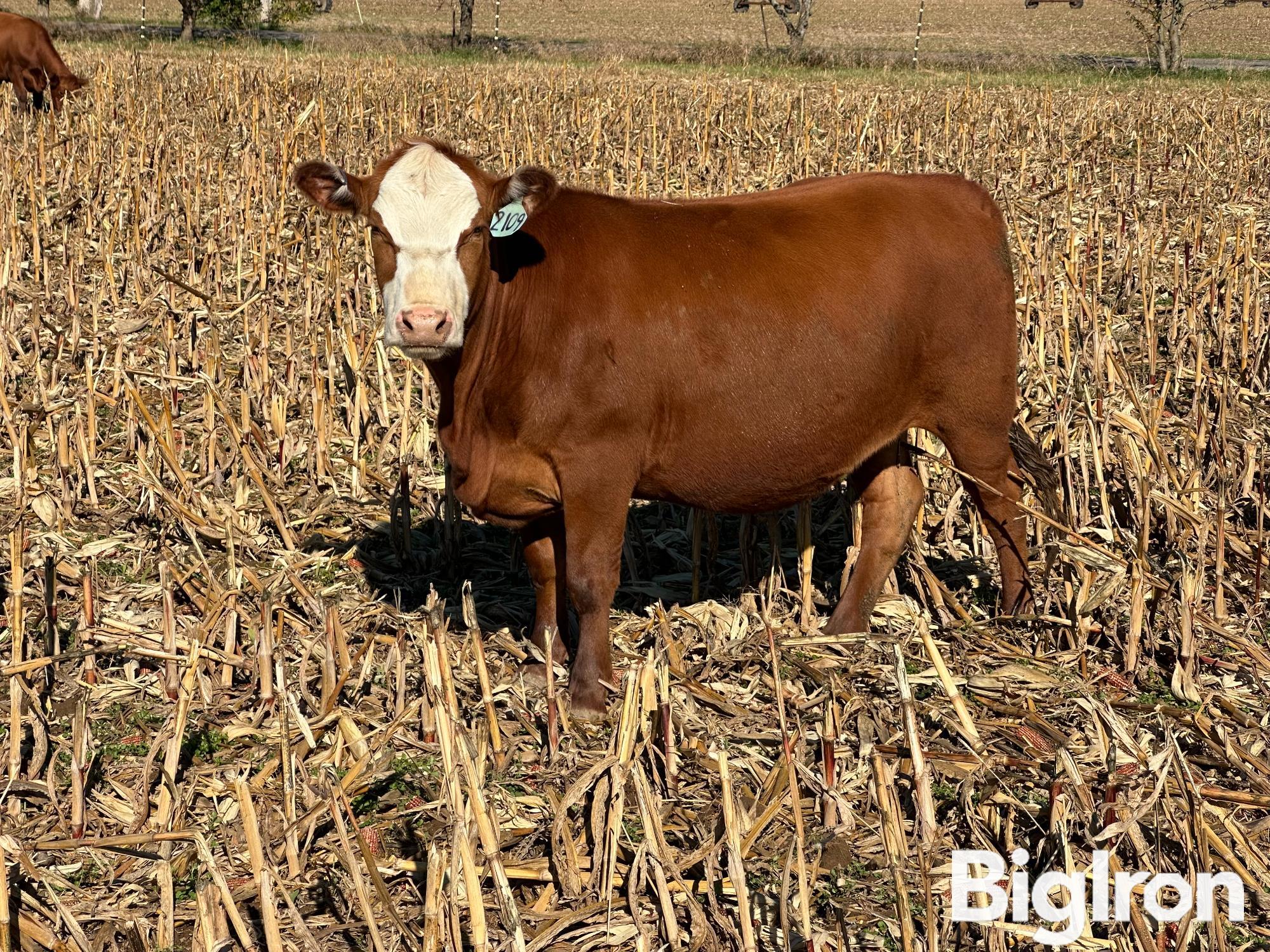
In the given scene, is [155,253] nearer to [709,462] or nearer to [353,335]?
[353,335]

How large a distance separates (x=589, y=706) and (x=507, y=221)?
5.26 ft

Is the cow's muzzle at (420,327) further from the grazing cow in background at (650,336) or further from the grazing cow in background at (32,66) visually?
the grazing cow in background at (32,66)

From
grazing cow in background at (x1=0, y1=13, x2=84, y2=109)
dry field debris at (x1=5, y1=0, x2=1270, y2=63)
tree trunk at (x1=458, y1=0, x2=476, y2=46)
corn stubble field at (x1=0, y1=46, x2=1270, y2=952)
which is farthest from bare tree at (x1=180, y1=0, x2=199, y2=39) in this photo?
corn stubble field at (x1=0, y1=46, x2=1270, y2=952)

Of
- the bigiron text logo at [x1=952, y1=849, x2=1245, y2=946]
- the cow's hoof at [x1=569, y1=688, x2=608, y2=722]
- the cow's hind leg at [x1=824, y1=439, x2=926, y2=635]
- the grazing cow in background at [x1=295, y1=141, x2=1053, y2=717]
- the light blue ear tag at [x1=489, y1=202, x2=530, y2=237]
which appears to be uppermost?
the light blue ear tag at [x1=489, y1=202, x2=530, y2=237]

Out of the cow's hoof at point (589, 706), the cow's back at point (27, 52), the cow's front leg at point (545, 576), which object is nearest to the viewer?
the cow's hoof at point (589, 706)

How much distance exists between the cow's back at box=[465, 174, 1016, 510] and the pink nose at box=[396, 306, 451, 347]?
389 millimetres

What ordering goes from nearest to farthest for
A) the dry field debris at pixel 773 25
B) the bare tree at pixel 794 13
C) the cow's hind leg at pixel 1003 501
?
the cow's hind leg at pixel 1003 501 → the bare tree at pixel 794 13 → the dry field debris at pixel 773 25

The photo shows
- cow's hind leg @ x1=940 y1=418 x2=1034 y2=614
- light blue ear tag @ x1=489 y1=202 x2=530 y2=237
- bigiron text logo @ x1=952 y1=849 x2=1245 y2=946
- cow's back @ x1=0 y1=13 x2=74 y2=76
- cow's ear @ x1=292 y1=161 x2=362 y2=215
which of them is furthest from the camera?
cow's back @ x1=0 y1=13 x2=74 y2=76

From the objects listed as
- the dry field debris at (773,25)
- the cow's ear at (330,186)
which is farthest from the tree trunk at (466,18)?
the cow's ear at (330,186)

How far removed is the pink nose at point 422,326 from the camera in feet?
13.3

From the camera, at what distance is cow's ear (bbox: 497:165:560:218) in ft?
14.0

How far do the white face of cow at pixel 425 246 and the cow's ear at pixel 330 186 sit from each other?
0.19 meters

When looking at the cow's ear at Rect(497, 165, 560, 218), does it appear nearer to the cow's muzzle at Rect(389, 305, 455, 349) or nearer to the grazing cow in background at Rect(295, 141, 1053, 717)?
the grazing cow in background at Rect(295, 141, 1053, 717)

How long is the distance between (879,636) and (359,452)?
2.77 meters
